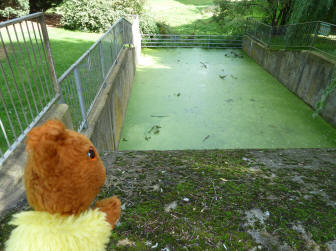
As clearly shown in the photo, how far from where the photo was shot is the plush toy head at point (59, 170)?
0.74 m

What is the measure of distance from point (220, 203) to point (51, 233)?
1270 mm

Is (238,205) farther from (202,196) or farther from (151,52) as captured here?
(151,52)

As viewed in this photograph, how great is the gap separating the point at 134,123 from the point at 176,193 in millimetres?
3843

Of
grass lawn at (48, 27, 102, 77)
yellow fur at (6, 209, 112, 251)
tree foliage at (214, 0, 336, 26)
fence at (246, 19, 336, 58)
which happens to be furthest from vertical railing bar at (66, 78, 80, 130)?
tree foliage at (214, 0, 336, 26)

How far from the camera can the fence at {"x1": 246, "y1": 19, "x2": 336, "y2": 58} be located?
20.0 ft

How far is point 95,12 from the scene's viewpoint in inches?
458

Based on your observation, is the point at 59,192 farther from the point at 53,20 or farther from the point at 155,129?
the point at 53,20

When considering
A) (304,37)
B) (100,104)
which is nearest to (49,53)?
(100,104)

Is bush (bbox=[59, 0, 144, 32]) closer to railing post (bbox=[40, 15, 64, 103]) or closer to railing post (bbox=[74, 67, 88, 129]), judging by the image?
railing post (bbox=[74, 67, 88, 129])

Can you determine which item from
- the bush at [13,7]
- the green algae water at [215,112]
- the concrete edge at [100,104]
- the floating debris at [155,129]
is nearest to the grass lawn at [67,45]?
the bush at [13,7]

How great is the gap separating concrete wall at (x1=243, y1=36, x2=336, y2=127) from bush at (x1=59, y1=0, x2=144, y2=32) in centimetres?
727

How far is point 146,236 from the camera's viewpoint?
146 cm


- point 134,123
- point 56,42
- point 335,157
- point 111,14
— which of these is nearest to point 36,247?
point 335,157

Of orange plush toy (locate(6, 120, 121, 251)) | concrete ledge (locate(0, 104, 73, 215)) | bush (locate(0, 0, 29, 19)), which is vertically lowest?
concrete ledge (locate(0, 104, 73, 215))
